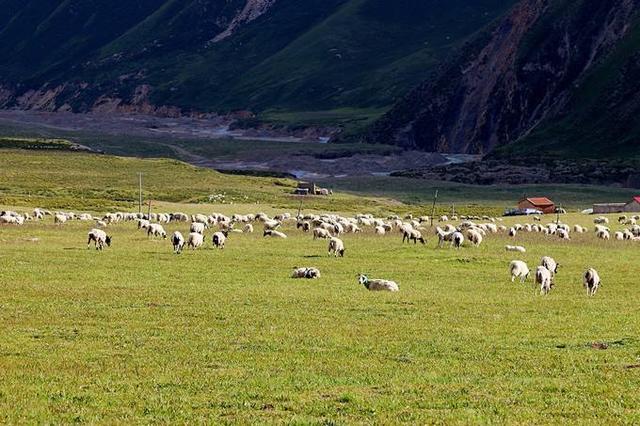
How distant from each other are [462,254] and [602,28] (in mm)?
140864

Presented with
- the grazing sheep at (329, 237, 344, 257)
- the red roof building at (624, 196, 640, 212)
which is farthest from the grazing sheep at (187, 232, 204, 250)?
the red roof building at (624, 196, 640, 212)

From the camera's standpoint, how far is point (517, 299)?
31141mm

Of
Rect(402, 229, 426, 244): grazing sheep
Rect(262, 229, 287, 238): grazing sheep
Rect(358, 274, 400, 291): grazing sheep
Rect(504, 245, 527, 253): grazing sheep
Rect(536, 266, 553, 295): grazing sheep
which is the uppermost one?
Rect(536, 266, 553, 295): grazing sheep

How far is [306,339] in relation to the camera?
75.7 feet

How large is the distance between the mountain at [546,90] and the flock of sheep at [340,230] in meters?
81.2

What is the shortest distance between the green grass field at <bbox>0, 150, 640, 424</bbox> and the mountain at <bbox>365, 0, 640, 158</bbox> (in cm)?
11292

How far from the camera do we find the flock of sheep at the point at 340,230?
→ 36.7 metres

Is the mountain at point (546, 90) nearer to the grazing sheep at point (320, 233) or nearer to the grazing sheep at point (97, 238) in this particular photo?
the grazing sheep at point (320, 233)

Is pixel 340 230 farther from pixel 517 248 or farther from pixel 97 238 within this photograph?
pixel 97 238

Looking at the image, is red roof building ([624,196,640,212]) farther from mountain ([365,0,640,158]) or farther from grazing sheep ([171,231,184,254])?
grazing sheep ([171,231,184,254])

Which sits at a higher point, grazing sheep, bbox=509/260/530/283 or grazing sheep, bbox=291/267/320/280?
grazing sheep, bbox=509/260/530/283

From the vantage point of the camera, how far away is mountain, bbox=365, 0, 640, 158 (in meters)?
156

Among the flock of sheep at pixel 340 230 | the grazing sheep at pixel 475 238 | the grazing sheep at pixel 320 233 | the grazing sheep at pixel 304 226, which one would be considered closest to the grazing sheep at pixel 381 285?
the flock of sheep at pixel 340 230

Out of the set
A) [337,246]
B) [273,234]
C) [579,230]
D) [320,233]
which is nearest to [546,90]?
[579,230]
